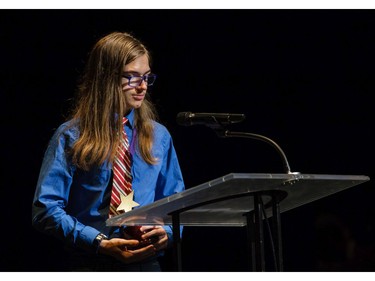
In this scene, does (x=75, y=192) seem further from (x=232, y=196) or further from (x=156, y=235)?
(x=232, y=196)

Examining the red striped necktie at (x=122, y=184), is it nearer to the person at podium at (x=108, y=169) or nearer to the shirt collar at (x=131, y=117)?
the person at podium at (x=108, y=169)

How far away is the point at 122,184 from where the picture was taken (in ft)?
9.71

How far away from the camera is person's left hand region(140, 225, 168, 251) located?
9.14 feet

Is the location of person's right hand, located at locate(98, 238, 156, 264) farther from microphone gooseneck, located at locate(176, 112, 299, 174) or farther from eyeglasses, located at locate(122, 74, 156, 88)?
eyeglasses, located at locate(122, 74, 156, 88)

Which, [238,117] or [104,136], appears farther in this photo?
[104,136]

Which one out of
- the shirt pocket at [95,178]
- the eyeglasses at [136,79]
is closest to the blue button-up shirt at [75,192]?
the shirt pocket at [95,178]

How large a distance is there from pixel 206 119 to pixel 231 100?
206 centimetres

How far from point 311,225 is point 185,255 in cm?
79

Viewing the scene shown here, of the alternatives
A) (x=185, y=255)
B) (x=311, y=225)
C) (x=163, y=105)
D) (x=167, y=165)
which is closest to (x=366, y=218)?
(x=311, y=225)

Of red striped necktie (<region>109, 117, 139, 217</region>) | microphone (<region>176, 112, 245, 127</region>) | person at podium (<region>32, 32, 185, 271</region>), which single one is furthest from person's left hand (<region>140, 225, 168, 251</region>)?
microphone (<region>176, 112, 245, 127</region>)

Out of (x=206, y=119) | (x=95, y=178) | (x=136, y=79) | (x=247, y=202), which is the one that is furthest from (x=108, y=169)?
(x=247, y=202)

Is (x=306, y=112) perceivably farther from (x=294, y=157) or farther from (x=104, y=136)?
A: (x=104, y=136)

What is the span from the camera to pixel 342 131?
487 centimetres

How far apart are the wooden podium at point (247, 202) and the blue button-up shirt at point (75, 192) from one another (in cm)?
29
